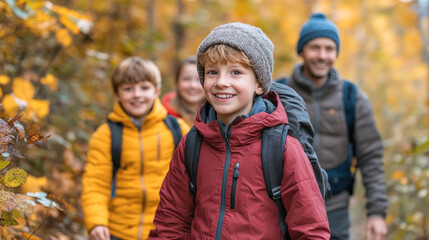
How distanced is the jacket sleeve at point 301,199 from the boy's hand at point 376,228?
1815mm

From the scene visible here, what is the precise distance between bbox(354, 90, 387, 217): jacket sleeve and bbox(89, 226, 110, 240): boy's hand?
204 centimetres

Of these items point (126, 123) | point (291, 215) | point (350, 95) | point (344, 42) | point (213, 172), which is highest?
point (344, 42)

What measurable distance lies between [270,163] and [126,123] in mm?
1632

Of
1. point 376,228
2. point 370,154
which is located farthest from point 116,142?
point 376,228

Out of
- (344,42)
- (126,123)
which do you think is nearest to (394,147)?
(126,123)

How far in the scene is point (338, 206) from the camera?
3.54 meters

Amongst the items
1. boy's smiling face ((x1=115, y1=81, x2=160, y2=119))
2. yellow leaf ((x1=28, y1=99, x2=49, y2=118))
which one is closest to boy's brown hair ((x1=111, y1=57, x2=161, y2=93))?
boy's smiling face ((x1=115, y1=81, x2=160, y2=119))

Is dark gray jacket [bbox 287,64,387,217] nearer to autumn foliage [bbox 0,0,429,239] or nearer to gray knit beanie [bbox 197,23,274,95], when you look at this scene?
autumn foliage [bbox 0,0,429,239]

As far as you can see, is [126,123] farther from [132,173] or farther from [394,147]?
[394,147]

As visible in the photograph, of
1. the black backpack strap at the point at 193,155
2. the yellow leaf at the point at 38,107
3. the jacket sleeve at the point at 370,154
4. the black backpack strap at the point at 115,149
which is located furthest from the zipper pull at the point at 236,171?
the yellow leaf at the point at 38,107

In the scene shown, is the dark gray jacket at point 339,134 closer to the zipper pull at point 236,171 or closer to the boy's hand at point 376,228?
the boy's hand at point 376,228

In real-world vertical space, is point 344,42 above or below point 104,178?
above

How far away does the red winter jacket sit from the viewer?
6.55ft

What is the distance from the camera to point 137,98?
11.5 feet
